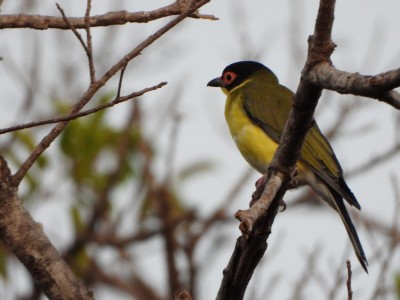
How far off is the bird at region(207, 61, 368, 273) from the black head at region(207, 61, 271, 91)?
148mm

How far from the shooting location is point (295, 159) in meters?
3.18

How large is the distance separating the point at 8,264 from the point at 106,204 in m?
0.75

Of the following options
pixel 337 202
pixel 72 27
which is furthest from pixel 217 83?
pixel 72 27

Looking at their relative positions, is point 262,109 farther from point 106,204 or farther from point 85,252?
point 85,252

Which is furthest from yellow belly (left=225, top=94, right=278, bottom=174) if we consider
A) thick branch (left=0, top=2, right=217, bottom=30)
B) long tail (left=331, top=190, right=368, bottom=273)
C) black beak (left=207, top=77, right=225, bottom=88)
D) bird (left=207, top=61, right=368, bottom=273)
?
thick branch (left=0, top=2, right=217, bottom=30)

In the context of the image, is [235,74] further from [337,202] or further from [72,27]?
[72,27]

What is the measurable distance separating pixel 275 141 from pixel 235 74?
126 cm

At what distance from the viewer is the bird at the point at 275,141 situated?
5.23 meters

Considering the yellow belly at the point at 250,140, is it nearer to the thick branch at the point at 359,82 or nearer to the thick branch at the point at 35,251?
the thick branch at the point at 35,251

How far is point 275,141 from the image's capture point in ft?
18.2

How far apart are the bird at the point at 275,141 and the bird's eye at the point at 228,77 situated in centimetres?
15

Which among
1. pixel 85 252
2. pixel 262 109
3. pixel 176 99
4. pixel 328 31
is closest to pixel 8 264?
pixel 85 252

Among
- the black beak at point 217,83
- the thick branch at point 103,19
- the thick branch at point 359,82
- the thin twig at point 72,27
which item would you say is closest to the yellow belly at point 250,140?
the black beak at point 217,83

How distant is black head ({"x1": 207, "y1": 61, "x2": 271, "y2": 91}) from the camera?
6.62 metres
